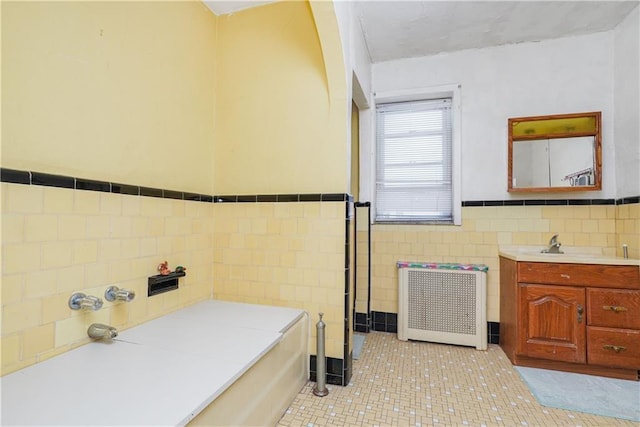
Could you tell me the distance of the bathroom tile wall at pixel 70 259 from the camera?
44.7 inches

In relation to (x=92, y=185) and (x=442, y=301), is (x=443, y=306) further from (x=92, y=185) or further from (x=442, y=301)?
(x=92, y=185)

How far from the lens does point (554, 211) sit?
257cm

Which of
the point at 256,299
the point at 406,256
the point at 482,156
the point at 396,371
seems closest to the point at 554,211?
the point at 482,156

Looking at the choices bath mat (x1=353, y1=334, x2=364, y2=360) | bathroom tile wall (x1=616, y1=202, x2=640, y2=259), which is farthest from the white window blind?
bathroom tile wall (x1=616, y1=202, x2=640, y2=259)

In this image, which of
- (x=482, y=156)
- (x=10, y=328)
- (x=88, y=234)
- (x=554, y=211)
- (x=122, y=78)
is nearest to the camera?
(x=10, y=328)

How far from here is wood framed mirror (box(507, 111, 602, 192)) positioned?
8.23ft

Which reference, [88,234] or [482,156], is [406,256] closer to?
[482,156]

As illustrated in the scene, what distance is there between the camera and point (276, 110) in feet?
7.16

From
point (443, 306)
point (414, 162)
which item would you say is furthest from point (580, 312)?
point (414, 162)

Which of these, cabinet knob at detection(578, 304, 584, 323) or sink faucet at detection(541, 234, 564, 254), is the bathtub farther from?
sink faucet at detection(541, 234, 564, 254)

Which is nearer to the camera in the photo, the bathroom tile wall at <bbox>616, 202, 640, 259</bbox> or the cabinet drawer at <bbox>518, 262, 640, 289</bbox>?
the cabinet drawer at <bbox>518, 262, 640, 289</bbox>

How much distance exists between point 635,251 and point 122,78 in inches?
139

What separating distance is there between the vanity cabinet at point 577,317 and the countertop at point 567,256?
1.2 inches

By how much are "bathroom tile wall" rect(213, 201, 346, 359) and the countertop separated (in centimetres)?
140
